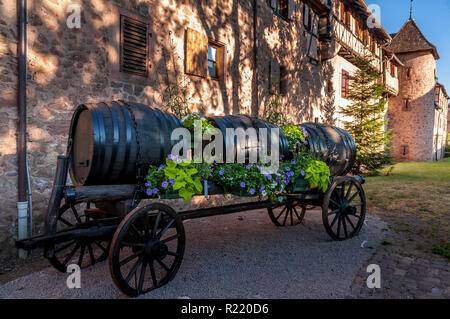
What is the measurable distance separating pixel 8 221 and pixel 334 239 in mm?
4433

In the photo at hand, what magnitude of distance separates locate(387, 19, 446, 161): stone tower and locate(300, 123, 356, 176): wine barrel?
2208 cm

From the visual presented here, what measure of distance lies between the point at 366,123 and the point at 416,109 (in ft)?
46.1

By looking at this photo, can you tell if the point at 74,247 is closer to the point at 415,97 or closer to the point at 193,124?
the point at 193,124

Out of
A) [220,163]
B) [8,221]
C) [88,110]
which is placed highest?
[88,110]

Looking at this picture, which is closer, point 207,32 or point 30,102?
point 30,102

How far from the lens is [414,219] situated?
239 inches

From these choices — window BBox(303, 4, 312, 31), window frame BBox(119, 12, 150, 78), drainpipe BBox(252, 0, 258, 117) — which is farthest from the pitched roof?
window frame BBox(119, 12, 150, 78)

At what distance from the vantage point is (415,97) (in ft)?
80.5

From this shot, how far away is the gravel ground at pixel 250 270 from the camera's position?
3.01m

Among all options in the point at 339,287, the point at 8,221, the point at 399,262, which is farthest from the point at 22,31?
the point at 399,262

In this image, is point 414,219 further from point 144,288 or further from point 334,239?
point 144,288

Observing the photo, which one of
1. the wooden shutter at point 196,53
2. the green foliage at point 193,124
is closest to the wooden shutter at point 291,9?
the wooden shutter at point 196,53

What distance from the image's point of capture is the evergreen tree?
44.7 feet

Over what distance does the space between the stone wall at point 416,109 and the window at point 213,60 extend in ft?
69.0
